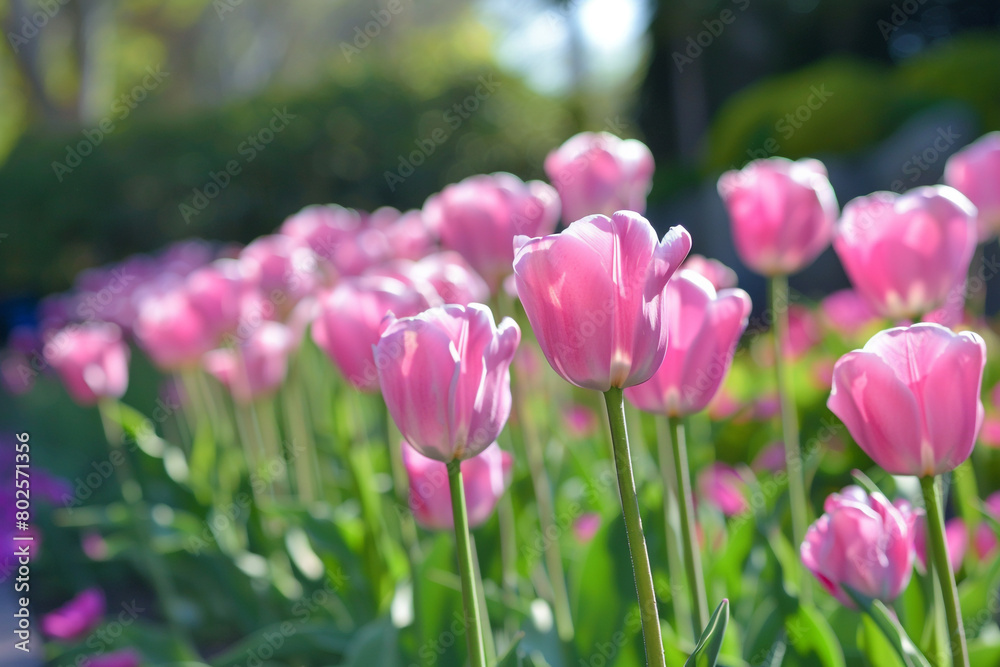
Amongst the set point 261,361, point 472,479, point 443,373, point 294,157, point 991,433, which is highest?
point 443,373

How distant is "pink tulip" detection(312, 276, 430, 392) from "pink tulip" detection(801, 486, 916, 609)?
0.69 metres

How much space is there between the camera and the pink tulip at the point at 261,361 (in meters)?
2.12

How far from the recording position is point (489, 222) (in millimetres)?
1634

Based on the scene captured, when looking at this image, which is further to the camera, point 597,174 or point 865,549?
point 597,174

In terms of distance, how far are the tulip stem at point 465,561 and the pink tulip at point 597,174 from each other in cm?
96

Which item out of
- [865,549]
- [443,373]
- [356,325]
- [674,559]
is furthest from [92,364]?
[865,549]

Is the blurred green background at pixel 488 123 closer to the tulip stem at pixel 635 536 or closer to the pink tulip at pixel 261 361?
the pink tulip at pixel 261 361

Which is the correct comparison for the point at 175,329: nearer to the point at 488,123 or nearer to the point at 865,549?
the point at 865,549

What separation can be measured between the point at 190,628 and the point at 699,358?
1.82 meters

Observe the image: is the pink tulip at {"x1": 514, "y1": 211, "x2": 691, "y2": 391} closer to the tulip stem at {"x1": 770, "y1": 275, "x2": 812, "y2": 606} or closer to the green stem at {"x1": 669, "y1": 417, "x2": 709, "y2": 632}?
the green stem at {"x1": 669, "y1": 417, "x2": 709, "y2": 632}

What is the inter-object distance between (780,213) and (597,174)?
0.38 meters

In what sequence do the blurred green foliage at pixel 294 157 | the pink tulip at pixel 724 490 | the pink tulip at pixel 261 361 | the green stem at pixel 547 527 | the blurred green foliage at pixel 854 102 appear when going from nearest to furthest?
the green stem at pixel 547 527 < the pink tulip at pixel 724 490 < the pink tulip at pixel 261 361 < the blurred green foliage at pixel 854 102 < the blurred green foliage at pixel 294 157

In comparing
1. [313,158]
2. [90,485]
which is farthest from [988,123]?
[90,485]

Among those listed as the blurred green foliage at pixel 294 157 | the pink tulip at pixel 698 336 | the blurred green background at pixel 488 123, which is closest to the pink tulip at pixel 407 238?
the pink tulip at pixel 698 336
